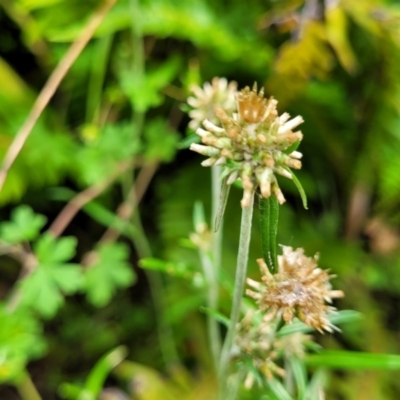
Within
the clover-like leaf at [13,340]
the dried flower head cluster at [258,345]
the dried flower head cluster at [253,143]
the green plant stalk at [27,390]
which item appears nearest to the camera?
the dried flower head cluster at [253,143]

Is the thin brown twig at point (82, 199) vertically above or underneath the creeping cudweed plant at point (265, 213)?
above

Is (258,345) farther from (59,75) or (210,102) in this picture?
(59,75)

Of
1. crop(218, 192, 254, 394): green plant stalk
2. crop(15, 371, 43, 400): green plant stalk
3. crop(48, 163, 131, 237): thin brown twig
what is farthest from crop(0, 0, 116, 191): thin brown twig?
crop(218, 192, 254, 394): green plant stalk

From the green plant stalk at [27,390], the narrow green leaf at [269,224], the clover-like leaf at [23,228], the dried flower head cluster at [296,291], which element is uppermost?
the clover-like leaf at [23,228]

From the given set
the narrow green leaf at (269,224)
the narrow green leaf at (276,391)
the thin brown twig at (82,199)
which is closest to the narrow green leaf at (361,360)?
the narrow green leaf at (276,391)

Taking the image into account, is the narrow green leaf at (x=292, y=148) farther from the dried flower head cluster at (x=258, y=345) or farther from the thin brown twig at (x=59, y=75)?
the thin brown twig at (x=59, y=75)

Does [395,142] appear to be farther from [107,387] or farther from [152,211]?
[107,387]
